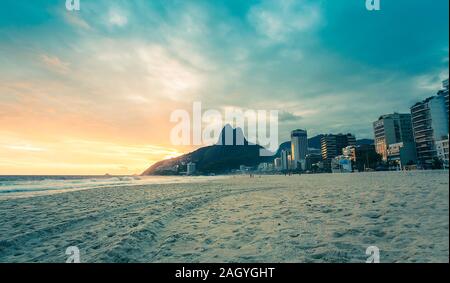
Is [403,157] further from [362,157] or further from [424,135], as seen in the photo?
[362,157]

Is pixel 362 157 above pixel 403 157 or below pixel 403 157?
above

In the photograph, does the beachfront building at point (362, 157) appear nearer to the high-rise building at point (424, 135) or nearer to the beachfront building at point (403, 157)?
the beachfront building at point (403, 157)

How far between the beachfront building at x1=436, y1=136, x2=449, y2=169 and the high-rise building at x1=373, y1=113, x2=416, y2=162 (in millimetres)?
49959

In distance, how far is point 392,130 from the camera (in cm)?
14112

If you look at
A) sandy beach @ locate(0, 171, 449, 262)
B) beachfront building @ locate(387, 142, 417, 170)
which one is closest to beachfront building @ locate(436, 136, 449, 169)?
beachfront building @ locate(387, 142, 417, 170)

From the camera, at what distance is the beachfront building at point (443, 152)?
7876cm

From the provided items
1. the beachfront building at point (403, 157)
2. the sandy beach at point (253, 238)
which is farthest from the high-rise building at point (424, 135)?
the sandy beach at point (253, 238)

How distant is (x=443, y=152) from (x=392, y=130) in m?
65.1

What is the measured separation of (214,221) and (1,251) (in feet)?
22.4

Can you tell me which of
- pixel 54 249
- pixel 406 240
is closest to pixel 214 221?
pixel 54 249

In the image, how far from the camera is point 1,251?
285 inches

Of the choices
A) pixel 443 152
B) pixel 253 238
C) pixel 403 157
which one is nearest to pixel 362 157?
pixel 403 157

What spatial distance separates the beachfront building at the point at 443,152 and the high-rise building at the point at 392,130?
49959 millimetres
